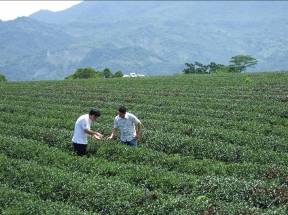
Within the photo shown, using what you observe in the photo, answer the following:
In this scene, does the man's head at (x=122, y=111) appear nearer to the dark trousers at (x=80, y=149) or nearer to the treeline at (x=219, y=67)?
the dark trousers at (x=80, y=149)

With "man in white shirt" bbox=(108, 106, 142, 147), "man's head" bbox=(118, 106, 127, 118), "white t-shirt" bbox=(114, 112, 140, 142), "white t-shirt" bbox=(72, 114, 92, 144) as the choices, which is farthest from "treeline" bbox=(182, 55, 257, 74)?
"white t-shirt" bbox=(72, 114, 92, 144)

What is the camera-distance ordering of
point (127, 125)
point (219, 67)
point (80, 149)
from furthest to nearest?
point (219, 67)
point (127, 125)
point (80, 149)

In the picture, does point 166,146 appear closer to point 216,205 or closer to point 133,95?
point 216,205

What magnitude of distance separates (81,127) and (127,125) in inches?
69.9

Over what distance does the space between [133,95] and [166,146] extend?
17759 mm

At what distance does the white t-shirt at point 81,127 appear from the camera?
16.5 meters

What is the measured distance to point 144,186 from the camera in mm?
14180

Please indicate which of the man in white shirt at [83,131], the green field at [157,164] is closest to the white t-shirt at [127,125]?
the green field at [157,164]

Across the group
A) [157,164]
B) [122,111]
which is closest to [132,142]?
[122,111]

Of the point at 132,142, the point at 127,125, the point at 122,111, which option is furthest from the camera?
the point at 132,142

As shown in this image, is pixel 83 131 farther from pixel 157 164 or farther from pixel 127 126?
pixel 157 164

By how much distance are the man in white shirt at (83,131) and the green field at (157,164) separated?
53 centimetres

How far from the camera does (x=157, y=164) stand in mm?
16625

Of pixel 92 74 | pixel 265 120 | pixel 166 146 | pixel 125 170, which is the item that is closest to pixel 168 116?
pixel 265 120
